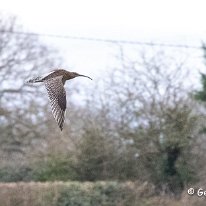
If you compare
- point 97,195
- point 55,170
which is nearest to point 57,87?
point 97,195

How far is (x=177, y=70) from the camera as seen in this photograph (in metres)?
21.1

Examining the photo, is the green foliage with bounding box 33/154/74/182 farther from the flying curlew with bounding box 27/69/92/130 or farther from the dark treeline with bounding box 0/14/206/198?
the flying curlew with bounding box 27/69/92/130

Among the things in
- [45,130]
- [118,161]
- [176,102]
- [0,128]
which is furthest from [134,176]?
[0,128]

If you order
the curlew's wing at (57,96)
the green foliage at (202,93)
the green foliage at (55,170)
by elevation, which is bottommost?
the green foliage at (55,170)

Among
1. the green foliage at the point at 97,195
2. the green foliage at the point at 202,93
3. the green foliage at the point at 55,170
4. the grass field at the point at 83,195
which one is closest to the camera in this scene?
the grass field at the point at 83,195

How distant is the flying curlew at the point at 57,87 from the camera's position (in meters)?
3.45

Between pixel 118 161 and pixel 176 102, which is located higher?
pixel 176 102

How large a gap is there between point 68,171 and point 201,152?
3.14 metres

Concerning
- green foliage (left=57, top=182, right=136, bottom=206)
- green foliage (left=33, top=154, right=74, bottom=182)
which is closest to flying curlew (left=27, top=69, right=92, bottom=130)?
green foliage (left=57, top=182, right=136, bottom=206)

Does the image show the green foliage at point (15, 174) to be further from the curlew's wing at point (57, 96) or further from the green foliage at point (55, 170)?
the curlew's wing at point (57, 96)

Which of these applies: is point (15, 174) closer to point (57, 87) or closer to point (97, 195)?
point (97, 195)

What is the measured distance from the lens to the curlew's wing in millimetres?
3554

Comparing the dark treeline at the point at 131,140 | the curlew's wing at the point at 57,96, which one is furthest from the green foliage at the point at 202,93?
the curlew's wing at the point at 57,96

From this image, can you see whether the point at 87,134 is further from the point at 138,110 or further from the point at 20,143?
the point at 20,143
